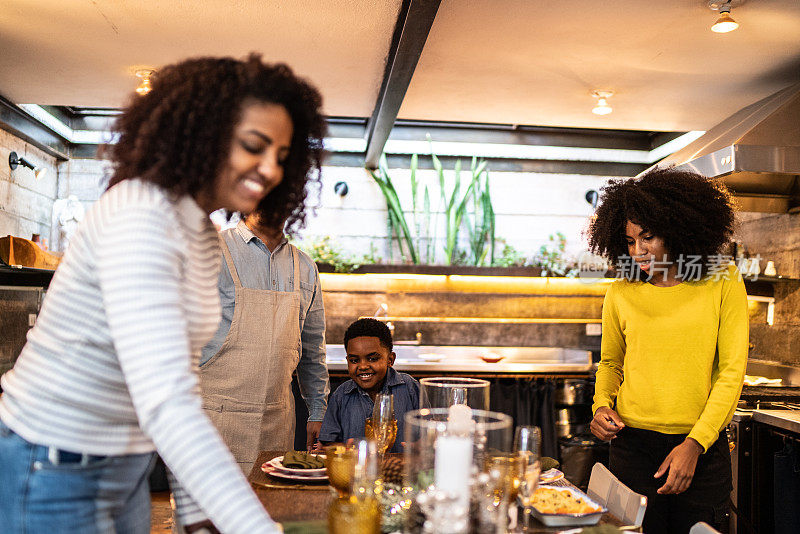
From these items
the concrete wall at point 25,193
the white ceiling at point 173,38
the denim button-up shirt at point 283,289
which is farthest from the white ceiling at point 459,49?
the denim button-up shirt at point 283,289

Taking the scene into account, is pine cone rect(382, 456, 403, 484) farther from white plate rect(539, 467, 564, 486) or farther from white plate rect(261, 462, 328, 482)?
white plate rect(539, 467, 564, 486)

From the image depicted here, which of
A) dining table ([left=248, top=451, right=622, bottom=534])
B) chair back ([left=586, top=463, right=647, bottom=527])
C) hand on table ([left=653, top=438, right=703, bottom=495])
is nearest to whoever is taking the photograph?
dining table ([left=248, top=451, right=622, bottom=534])

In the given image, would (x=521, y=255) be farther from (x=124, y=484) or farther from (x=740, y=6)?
(x=124, y=484)

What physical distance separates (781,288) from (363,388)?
316 centimetres

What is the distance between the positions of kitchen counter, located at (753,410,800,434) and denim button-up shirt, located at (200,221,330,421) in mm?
1866

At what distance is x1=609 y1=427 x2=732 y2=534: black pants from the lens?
2111 millimetres

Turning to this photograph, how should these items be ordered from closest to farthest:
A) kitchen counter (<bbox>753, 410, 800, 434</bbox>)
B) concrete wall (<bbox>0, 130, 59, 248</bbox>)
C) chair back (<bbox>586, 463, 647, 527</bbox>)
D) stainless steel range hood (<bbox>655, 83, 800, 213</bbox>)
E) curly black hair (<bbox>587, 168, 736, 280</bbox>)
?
chair back (<bbox>586, 463, 647, 527</bbox>) < curly black hair (<bbox>587, 168, 736, 280</bbox>) < kitchen counter (<bbox>753, 410, 800, 434</bbox>) < stainless steel range hood (<bbox>655, 83, 800, 213</bbox>) < concrete wall (<bbox>0, 130, 59, 248</bbox>)

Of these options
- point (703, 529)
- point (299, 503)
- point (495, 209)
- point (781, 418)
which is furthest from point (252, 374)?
point (495, 209)

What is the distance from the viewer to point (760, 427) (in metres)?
3.16

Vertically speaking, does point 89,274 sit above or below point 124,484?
above

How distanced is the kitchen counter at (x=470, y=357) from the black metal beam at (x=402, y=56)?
1705 millimetres

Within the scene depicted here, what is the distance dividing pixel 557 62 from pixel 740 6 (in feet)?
3.27

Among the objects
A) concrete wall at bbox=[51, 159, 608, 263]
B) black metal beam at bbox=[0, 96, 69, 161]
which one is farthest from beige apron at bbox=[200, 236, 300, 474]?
concrete wall at bbox=[51, 159, 608, 263]

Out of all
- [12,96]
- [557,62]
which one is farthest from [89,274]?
[12,96]
